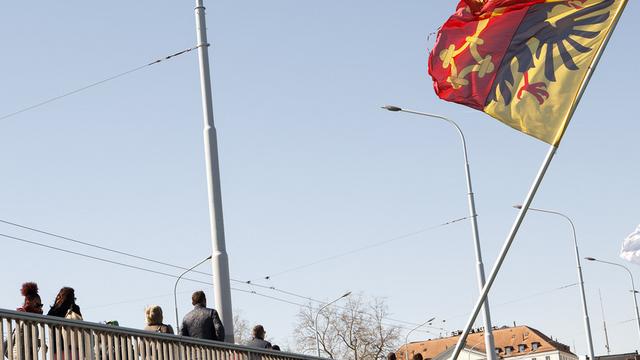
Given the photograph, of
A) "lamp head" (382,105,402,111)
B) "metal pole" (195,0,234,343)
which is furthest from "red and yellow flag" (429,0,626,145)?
"lamp head" (382,105,402,111)

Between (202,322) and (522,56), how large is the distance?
18.6 ft

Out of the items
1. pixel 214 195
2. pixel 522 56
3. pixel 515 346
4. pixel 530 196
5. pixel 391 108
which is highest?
pixel 515 346

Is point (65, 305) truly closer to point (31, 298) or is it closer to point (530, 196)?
point (31, 298)

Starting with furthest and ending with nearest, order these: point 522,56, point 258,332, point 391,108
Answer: point 391,108 < point 258,332 < point 522,56

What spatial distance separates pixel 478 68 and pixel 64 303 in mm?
6717

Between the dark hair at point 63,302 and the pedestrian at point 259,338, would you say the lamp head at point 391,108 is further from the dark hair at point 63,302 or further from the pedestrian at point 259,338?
the dark hair at point 63,302

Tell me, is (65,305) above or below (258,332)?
below

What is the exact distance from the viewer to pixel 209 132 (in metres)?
16.0

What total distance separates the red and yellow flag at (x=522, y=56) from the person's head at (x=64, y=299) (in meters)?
6.04

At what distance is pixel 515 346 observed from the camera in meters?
154

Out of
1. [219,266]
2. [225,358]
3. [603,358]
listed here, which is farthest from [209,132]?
[603,358]

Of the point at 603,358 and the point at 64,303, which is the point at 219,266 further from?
the point at 603,358

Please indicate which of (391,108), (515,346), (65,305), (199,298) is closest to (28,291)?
(65,305)

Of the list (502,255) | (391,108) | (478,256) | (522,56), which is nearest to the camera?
(502,255)
